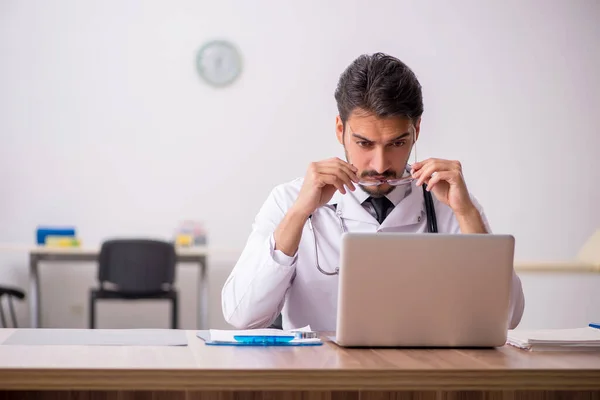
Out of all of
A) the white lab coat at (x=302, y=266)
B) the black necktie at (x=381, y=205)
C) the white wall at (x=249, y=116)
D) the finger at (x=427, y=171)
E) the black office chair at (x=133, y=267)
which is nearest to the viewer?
the finger at (x=427, y=171)

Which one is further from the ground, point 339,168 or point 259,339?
point 339,168

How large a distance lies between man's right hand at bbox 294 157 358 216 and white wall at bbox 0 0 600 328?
3.86 metres

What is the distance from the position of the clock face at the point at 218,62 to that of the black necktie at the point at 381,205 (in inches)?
147

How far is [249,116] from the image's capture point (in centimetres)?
565

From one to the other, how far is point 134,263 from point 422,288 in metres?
3.62

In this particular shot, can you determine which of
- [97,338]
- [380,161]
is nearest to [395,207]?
[380,161]

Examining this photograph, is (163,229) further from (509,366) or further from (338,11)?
(509,366)

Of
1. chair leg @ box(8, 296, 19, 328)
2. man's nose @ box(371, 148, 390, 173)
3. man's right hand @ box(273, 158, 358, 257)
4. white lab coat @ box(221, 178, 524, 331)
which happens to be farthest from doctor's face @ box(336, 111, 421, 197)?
chair leg @ box(8, 296, 19, 328)

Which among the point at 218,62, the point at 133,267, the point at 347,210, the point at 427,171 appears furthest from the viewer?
the point at 218,62

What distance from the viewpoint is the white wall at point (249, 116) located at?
5551 millimetres

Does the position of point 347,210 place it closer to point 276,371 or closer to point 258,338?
point 258,338

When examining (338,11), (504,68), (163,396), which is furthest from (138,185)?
(163,396)

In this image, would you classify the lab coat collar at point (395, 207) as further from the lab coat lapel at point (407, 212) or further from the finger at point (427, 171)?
the finger at point (427, 171)

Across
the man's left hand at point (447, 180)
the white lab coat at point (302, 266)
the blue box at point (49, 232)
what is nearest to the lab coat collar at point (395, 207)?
the white lab coat at point (302, 266)
